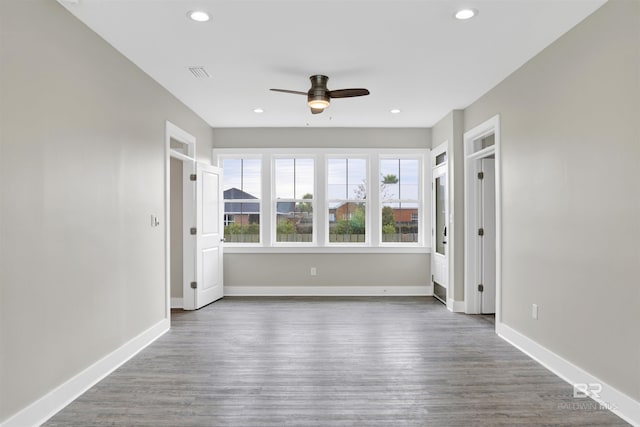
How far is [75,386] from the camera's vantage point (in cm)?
283

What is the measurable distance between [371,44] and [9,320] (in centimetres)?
309

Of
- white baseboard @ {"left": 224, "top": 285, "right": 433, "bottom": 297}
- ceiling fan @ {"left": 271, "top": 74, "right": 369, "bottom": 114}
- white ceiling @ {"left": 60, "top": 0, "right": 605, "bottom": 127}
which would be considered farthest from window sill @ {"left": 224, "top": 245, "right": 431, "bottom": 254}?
ceiling fan @ {"left": 271, "top": 74, "right": 369, "bottom": 114}

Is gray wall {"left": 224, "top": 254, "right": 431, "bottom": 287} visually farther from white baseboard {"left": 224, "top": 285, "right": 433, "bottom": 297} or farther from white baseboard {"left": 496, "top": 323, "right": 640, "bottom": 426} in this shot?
white baseboard {"left": 496, "top": 323, "right": 640, "bottom": 426}

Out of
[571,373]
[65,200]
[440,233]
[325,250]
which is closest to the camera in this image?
[65,200]

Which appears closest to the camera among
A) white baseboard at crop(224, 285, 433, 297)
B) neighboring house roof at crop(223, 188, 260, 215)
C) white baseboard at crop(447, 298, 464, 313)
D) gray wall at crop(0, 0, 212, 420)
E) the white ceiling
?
gray wall at crop(0, 0, 212, 420)

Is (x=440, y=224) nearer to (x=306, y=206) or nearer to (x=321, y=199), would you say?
(x=321, y=199)

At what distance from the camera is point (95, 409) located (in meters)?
2.65

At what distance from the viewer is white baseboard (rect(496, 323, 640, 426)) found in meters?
2.49

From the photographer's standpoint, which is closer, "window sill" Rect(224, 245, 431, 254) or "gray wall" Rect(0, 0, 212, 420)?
"gray wall" Rect(0, 0, 212, 420)

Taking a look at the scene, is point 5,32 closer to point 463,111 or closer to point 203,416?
point 203,416

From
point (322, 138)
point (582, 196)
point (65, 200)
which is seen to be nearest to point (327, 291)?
point (322, 138)

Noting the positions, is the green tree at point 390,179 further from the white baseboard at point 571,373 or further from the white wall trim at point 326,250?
the white baseboard at point 571,373

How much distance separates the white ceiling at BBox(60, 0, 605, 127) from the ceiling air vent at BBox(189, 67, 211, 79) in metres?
0.06

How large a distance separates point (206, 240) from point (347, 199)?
7.42 feet
